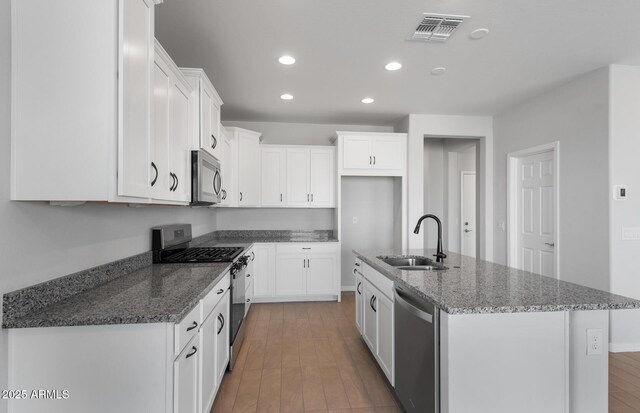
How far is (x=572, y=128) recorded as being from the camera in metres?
3.31

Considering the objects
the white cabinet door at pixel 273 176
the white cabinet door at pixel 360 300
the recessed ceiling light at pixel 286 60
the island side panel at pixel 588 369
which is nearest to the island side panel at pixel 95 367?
the island side panel at pixel 588 369

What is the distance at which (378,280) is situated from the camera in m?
2.37

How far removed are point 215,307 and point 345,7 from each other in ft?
7.14

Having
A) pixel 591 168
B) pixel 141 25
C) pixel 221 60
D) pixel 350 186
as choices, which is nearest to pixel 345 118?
pixel 350 186

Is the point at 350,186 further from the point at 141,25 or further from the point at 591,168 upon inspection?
the point at 141,25

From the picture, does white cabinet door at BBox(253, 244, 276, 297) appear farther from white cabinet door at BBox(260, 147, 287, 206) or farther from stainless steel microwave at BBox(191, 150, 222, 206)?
stainless steel microwave at BBox(191, 150, 222, 206)

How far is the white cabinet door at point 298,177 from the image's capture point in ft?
15.0

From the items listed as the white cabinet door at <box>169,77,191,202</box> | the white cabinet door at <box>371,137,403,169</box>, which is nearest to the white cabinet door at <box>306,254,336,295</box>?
the white cabinet door at <box>371,137,403,169</box>

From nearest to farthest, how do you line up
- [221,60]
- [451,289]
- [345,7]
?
[451,289] → [345,7] → [221,60]

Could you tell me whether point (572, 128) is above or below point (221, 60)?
below

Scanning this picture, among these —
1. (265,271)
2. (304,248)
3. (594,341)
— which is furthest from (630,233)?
(265,271)

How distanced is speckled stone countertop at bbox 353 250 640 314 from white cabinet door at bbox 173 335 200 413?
116 centimetres

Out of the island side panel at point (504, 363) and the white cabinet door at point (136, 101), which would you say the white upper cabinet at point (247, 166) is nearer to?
the white cabinet door at point (136, 101)

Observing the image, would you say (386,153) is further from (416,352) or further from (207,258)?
(416,352)
